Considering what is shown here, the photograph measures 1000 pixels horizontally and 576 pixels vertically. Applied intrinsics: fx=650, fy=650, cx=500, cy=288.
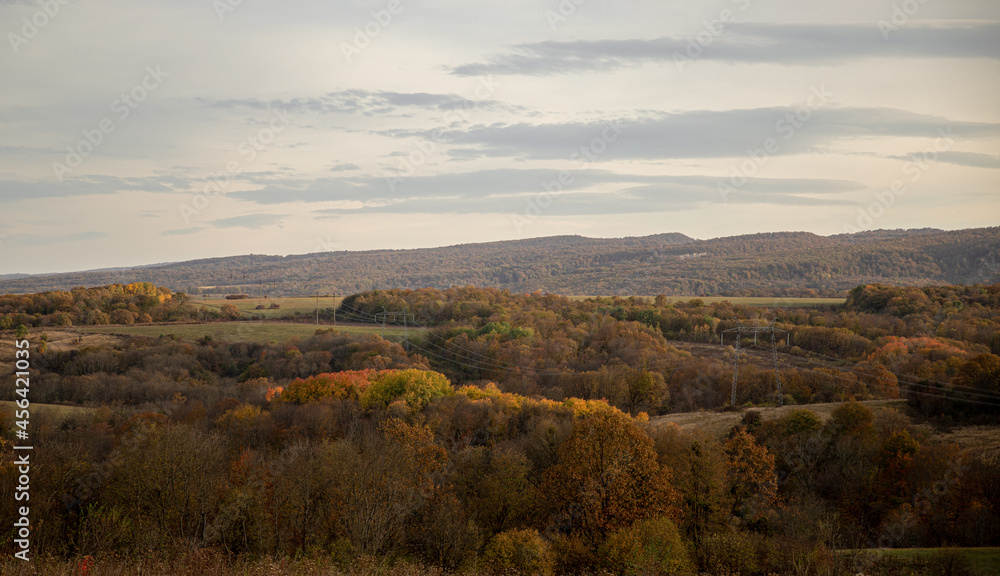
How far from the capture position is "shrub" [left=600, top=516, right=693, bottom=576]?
24.1 m

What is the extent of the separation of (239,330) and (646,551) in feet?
319

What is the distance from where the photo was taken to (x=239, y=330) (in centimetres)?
10950

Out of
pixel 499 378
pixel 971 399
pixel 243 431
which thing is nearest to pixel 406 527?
pixel 243 431

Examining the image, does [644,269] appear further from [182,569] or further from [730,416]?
[182,569]

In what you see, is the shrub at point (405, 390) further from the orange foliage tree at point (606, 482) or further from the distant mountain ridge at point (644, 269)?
the distant mountain ridge at point (644, 269)

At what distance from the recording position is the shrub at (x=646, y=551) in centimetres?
2410

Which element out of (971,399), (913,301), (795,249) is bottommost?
(971,399)

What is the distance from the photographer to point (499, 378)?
9194 cm

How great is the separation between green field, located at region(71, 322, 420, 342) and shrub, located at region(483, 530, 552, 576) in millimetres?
83542

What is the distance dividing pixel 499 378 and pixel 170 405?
4158 cm

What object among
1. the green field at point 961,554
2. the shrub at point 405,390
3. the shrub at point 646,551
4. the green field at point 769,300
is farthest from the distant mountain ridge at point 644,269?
the shrub at point 646,551

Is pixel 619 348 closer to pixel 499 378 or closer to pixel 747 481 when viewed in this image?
pixel 499 378

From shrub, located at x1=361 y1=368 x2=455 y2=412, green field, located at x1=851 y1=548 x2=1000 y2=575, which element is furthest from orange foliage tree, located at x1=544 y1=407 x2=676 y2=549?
shrub, located at x1=361 y1=368 x2=455 y2=412

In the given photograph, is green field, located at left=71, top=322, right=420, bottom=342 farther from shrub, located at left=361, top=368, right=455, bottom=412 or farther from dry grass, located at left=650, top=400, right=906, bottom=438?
dry grass, located at left=650, top=400, right=906, bottom=438
